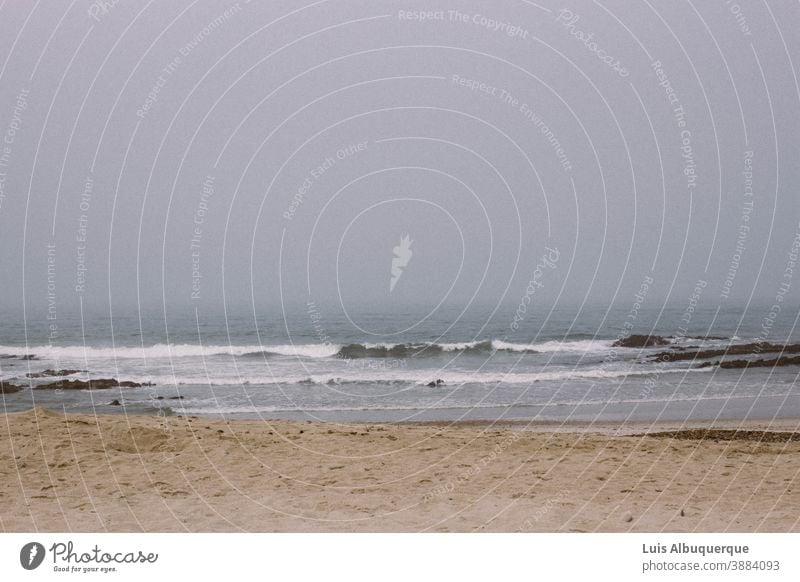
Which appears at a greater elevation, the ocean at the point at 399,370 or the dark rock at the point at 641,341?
the ocean at the point at 399,370

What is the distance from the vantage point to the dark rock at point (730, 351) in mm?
Answer: 21959

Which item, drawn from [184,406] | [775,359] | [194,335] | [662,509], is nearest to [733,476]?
[662,509]

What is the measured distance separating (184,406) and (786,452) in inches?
424

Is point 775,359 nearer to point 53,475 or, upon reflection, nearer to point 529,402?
point 529,402

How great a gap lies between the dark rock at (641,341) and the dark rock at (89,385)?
1782cm

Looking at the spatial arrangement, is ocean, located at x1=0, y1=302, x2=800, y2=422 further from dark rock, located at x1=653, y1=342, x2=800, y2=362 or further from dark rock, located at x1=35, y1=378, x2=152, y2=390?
dark rock, located at x1=653, y1=342, x2=800, y2=362

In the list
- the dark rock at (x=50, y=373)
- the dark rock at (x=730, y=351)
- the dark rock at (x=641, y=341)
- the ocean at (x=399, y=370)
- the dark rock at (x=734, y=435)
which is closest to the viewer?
the dark rock at (x=734, y=435)

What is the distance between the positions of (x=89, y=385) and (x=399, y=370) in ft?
28.4

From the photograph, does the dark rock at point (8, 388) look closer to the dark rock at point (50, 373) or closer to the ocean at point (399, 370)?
the ocean at point (399, 370)

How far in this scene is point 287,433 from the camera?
8.34 metres

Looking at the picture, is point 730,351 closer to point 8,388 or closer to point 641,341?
point 641,341

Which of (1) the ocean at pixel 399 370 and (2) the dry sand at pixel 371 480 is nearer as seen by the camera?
(2) the dry sand at pixel 371 480

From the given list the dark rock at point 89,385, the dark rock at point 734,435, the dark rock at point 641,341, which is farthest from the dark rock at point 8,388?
the dark rock at point 641,341

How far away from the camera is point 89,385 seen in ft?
52.7
